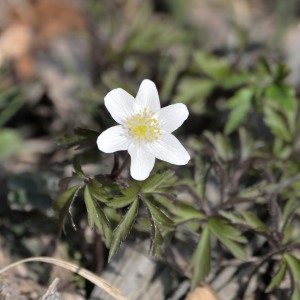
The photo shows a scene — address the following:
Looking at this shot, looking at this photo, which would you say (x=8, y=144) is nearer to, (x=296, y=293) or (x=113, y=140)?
(x=113, y=140)

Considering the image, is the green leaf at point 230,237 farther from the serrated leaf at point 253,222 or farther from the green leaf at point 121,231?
the green leaf at point 121,231

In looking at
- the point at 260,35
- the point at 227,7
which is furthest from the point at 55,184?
the point at 227,7

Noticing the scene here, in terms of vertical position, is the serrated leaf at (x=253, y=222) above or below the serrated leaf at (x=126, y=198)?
above

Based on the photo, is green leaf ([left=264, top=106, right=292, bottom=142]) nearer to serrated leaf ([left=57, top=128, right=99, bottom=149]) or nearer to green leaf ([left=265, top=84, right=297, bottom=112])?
green leaf ([left=265, top=84, right=297, bottom=112])

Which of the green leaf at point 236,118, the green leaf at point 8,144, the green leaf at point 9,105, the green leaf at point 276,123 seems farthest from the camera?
the green leaf at point 8,144

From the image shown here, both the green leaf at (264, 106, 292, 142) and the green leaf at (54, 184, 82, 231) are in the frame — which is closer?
the green leaf at (54, 184, 82, 231)

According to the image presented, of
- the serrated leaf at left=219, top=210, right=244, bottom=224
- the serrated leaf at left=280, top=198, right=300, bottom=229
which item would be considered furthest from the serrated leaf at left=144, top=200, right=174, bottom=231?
the serrated leaf at left=280, top=198, right=300, bottom=229

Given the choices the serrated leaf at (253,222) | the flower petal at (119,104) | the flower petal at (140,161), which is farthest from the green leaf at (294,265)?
the flower petal at (119,104)
